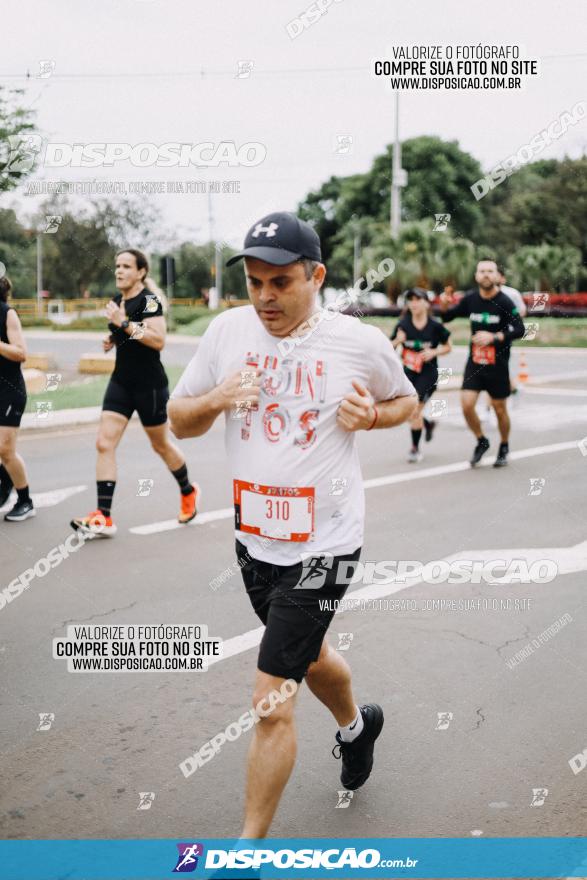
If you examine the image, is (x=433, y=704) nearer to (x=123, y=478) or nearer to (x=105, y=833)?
(x=105, y=833)

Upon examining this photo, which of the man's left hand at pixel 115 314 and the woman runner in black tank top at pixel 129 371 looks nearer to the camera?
the man's left hand at pixel 115 314

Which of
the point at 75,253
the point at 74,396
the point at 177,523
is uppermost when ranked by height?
the point at 75,253

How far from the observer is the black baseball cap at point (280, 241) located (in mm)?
2854

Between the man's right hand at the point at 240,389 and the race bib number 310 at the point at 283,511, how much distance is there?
289 millimetres

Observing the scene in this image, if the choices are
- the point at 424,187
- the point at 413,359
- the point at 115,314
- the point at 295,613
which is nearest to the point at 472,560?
the point at 115,314

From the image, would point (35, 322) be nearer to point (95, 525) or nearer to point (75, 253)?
point (75, 253)

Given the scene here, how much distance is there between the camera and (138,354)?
693 cm

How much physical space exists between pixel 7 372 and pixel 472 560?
12.3 ft

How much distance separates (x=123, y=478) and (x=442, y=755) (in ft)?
19.8

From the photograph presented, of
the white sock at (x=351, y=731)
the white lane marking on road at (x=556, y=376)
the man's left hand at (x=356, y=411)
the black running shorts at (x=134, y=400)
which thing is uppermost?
the man's left hand at (x=356, y=411)

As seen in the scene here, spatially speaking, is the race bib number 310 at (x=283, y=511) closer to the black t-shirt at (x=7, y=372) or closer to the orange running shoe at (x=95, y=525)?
the orange running shoe at (x=95, y=525)

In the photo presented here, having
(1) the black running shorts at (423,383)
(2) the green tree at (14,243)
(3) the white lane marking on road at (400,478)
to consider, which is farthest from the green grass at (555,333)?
(1) the black running shorts at (423,383)

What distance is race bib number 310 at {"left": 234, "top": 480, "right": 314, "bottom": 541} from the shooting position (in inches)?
119

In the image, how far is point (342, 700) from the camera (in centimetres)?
339
